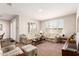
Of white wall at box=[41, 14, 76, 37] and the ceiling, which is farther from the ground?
the ceiling

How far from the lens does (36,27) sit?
1.99 m

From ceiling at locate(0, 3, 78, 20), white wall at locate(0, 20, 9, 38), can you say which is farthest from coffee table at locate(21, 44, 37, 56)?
ceiling at locate(0, 3, 78, 20)

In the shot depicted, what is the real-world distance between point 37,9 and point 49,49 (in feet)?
2.67

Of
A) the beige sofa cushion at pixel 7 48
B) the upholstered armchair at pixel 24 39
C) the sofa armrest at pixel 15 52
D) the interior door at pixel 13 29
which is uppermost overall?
the interior door at pixel 13 29

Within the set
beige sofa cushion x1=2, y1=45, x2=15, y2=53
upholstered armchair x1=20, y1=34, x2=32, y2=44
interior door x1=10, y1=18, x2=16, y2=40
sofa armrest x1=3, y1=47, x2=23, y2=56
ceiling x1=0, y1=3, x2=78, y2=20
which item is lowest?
sofa armrest x1=3, y1=47, x2=23, y2=56

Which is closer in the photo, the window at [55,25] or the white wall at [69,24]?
the white wall at [69,24]

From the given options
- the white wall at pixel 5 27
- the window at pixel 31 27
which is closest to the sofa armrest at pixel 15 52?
the white wall at pixel 5 27

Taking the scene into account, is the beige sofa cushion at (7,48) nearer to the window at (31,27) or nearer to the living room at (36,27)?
the living room at (36,27)

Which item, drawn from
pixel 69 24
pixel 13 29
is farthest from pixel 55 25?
pixel 13 29

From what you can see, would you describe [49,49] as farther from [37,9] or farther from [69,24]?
[37,9]

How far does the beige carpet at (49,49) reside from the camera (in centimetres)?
187

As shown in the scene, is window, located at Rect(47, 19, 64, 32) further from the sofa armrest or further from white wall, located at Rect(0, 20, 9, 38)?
white wall, located at Rect(0, 20, 9, 38)

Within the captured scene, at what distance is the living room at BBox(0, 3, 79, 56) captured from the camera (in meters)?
1.85

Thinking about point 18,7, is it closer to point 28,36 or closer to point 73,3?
point 28,36
